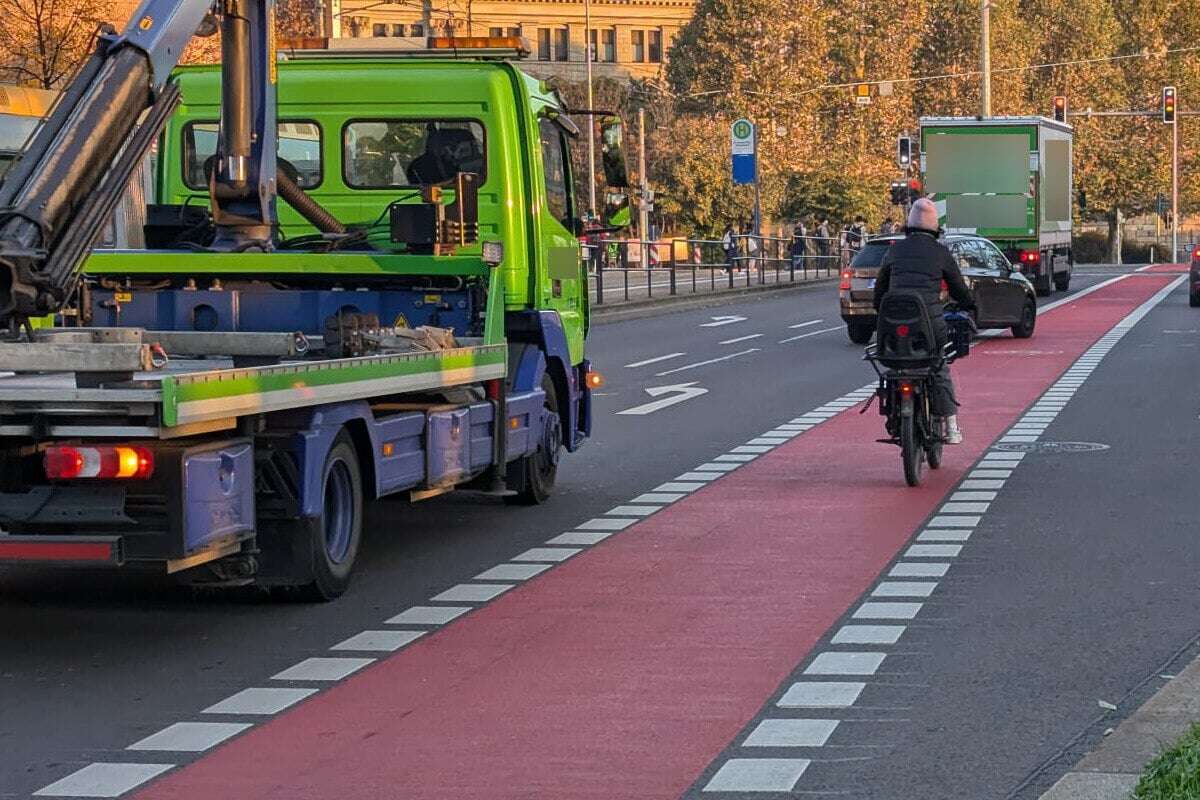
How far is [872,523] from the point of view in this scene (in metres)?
13.6

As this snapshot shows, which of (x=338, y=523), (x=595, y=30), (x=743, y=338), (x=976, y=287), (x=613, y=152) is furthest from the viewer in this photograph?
(x=595, y=30)

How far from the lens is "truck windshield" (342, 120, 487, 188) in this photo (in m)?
14.1

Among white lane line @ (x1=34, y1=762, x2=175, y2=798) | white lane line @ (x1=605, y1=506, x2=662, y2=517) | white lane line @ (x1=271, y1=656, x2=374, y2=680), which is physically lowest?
white lane line @ (x1=605, y1=506, x2=662, y2=517)

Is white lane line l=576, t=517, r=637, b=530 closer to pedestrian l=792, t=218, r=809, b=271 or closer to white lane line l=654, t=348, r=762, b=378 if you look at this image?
white lane line l=654, t=348, r=762, b=378

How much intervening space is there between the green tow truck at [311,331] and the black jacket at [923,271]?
2.09 meters

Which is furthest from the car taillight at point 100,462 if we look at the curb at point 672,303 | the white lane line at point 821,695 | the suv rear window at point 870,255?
the curb at point 672,303

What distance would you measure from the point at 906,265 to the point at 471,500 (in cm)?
344

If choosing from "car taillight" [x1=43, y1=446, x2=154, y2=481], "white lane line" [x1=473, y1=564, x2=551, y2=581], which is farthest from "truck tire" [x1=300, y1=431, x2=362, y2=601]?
"car taillight" [x1=43, y1=446, x2=154, y2=481]

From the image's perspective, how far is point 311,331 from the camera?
13000mm

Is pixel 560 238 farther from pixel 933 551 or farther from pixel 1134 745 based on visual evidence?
pixel 1134 745

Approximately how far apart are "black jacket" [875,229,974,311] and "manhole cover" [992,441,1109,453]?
1.93 m

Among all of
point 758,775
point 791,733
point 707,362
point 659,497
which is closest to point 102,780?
point 758,775

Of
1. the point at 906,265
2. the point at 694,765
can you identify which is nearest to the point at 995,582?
the point at 694,765

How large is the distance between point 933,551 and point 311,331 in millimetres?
3545
